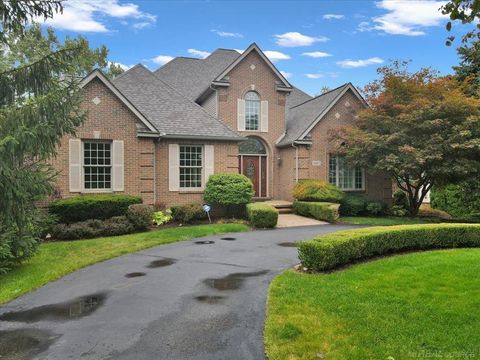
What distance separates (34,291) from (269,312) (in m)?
4.36

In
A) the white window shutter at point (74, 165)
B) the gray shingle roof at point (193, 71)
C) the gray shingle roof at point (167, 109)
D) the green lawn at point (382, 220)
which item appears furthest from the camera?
the gray shingle roof at point (193, 71)

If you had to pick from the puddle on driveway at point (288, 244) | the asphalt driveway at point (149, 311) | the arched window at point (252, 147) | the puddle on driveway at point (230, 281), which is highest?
the arched window at point (252, 147)

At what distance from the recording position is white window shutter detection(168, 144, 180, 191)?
17.1 meters

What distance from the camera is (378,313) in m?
5.27

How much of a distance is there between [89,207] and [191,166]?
516 cm

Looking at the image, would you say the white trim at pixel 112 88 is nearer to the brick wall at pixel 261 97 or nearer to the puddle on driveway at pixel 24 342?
the brick wall at pixel 261 97

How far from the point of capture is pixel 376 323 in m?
4.93

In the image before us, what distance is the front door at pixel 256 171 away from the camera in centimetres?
2162

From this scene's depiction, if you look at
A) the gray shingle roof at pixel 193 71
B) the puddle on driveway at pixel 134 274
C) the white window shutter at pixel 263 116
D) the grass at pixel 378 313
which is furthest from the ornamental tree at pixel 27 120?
the gray shingle roof at pixel 193 71

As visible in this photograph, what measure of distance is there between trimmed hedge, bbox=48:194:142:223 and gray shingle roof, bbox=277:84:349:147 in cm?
953

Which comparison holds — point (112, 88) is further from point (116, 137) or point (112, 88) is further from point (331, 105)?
point (331, 105)

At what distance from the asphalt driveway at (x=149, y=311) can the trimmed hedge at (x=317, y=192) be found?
9.10 meters

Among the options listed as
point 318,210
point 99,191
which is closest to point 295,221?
point 318,210

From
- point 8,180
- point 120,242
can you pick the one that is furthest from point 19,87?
point 120,242
